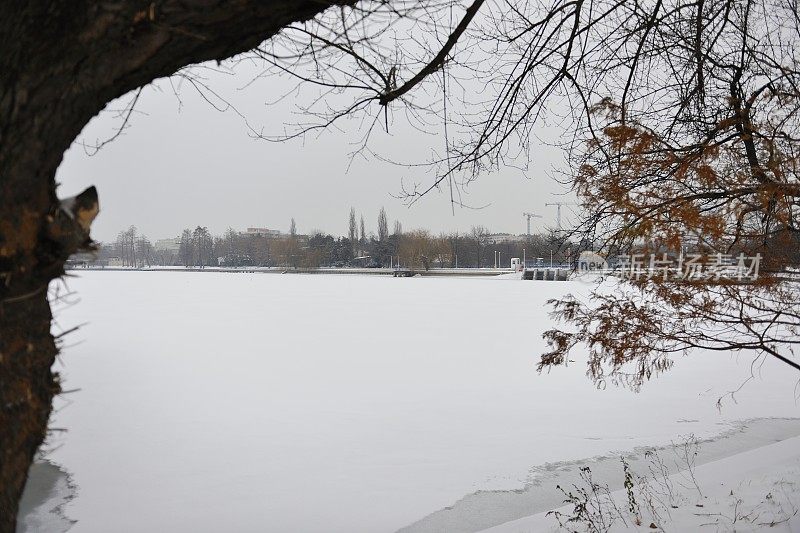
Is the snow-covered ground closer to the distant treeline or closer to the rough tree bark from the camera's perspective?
the rough tree bark

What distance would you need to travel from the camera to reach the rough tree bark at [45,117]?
4.41 ft

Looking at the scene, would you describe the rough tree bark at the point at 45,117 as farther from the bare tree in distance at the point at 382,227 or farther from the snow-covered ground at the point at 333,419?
the bare tree in distance at the point at 382,227

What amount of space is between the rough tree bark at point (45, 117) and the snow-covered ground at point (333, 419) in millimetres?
268

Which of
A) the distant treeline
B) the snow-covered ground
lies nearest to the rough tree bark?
the snow-covered ground

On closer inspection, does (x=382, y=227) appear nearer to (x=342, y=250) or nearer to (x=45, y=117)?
(x=342, y=250)

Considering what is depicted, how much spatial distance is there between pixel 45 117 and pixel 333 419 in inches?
275

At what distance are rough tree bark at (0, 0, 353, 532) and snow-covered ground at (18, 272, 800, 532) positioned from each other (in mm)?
268

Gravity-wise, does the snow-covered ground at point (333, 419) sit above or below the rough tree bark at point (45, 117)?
below

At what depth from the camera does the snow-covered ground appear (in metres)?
5.55

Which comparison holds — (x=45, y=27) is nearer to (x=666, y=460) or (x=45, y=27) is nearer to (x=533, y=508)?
(x=533, y=508)

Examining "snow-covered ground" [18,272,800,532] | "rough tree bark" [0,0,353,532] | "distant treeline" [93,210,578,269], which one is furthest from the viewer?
"distant treeline" [93,210,578,269]

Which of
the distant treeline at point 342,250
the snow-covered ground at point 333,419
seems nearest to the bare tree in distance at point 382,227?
the distant treeline at point 342,250

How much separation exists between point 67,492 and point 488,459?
13.2 feet

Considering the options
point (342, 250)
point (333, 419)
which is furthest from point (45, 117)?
point (342, 250)
